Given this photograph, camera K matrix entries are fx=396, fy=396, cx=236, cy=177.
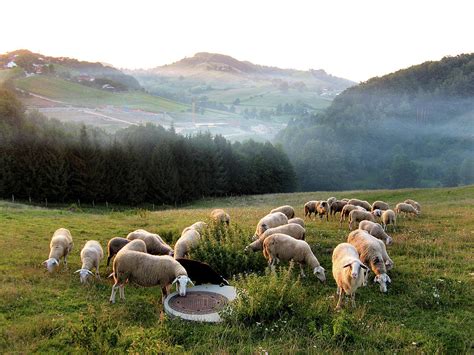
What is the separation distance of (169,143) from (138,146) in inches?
248

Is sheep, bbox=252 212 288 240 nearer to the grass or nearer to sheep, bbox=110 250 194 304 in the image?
the grass

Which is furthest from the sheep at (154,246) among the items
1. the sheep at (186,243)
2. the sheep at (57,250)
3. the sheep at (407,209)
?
the sheep at (407,209)

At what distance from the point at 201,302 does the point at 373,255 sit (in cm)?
603

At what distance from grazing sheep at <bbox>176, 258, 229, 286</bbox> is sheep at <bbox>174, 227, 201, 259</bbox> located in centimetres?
203

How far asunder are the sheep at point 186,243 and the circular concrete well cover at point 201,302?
2.84 metres

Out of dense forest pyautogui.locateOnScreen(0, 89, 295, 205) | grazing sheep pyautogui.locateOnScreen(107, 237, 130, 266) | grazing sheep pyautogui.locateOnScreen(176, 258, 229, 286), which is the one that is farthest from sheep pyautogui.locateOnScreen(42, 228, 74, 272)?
dense forest pyautogui.locateOnScreen(0, 89, 295, 205)

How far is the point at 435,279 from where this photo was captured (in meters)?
13.0

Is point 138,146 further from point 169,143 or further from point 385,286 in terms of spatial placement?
point 385,286


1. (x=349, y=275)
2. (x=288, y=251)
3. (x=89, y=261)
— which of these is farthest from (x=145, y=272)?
(x=349, y=275)

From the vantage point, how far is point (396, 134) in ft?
468

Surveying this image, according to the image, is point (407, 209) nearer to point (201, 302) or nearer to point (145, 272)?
point (201, 302)

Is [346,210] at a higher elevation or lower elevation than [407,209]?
higher

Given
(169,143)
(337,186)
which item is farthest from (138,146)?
(337,186)

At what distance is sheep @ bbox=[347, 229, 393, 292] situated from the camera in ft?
41.7
